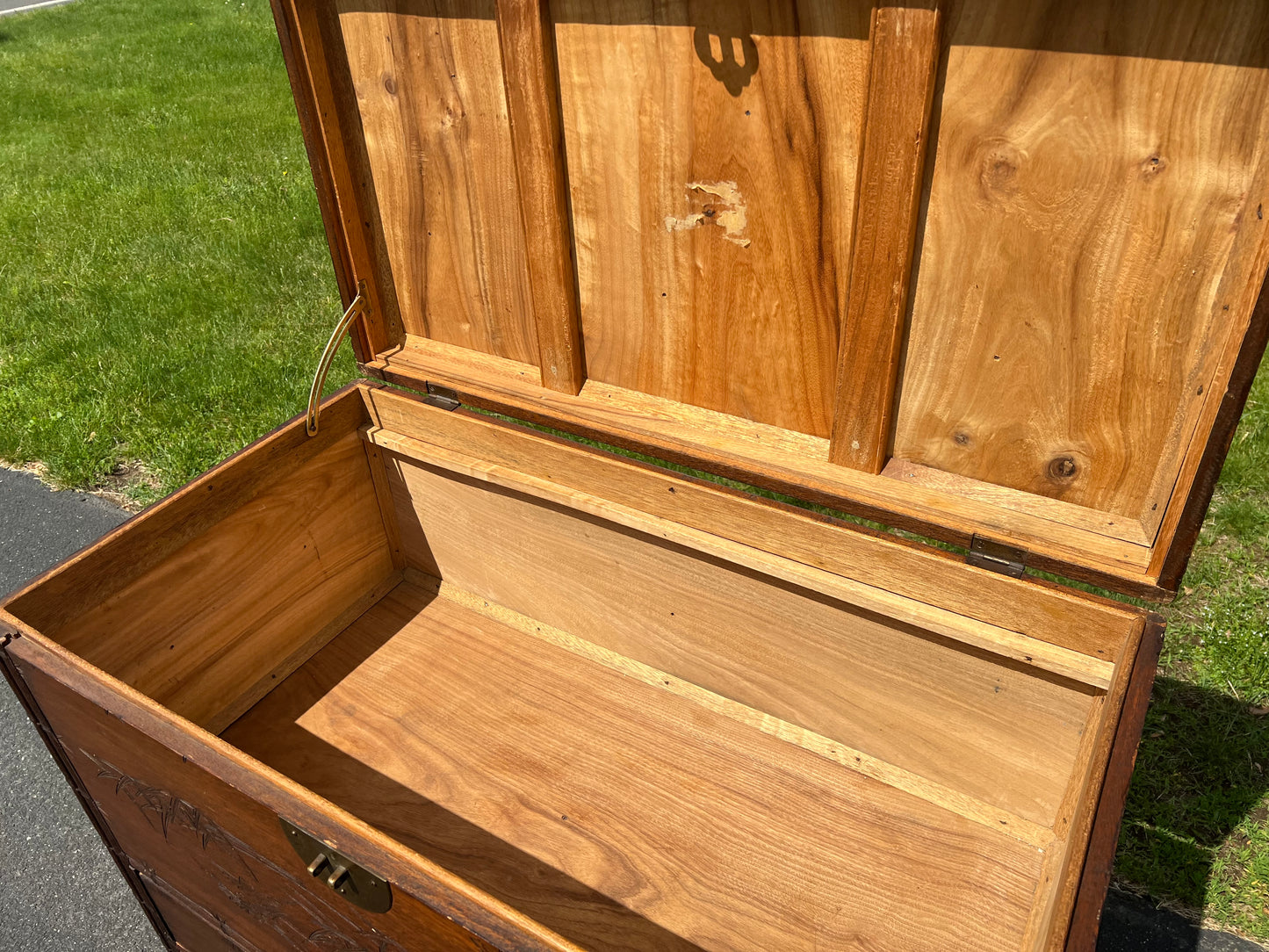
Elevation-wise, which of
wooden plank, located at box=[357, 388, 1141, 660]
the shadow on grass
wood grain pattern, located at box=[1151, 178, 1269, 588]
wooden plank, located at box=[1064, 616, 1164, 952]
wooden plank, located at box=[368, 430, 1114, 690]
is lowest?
the shadow on grass

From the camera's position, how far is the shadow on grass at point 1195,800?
2107 millimetres

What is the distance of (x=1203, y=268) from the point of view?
1.33 meters

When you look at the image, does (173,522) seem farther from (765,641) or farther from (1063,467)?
(1063,467)

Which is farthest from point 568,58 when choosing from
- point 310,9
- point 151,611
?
point 151,611

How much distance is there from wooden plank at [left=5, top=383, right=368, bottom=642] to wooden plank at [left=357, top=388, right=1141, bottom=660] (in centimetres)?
19

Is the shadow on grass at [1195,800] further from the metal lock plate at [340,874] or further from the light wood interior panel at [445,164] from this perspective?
the light wood interior panel at [445,164]

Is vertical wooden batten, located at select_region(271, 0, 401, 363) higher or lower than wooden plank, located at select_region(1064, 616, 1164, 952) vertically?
higher

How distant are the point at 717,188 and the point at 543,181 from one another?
395 millimetres

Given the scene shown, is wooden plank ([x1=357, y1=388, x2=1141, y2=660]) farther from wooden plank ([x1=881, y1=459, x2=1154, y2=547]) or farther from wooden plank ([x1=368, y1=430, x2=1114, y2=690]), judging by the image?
wooden plank ([x1=881, y1=459, x2=1154, y2=547])

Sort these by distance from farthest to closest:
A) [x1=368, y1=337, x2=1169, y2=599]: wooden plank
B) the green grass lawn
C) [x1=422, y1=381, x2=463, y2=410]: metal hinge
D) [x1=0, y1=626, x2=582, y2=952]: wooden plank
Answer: the green grass lawn
[x1=422, y1=381, x2=463, y2=410]: metal hinge
[x1=368, y1=337, x2=1169, y2=599]: wooden plank
[x1=0, y1=626, x2=582, y2=952]: wooden plank

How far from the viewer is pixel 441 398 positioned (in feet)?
7.57

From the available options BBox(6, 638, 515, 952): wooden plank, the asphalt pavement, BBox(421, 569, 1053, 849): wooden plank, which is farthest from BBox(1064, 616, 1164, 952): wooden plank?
the asphalt pavement

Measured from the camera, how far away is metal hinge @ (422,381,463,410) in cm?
227

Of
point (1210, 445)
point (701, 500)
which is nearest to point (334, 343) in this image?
point (701, 500)
